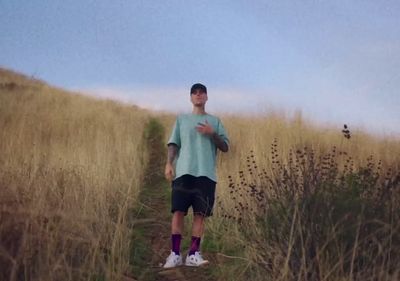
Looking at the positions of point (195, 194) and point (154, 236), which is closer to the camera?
point (195, 194)

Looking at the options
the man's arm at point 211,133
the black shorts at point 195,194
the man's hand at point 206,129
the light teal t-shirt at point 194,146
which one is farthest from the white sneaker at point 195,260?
the man's hand at point 206,129

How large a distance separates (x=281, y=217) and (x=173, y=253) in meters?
1.31

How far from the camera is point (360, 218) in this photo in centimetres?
372

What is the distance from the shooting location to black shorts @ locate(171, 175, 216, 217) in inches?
197

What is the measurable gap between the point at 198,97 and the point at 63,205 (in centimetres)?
165

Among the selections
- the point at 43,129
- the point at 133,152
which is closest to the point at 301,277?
the point at 133,152

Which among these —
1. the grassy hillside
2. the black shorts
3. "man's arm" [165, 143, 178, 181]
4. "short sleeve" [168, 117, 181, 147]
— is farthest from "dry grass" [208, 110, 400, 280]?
"short sleeve" [168, 117, 181, 147]

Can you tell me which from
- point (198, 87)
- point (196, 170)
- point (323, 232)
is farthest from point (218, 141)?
point (323, 232)

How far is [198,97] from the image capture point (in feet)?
16.8

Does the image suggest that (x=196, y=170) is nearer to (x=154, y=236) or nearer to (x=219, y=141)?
(x=219, y=141)

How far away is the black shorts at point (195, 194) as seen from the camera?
5.00 meters

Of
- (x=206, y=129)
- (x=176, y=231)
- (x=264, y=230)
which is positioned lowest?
(x=176, y=231)

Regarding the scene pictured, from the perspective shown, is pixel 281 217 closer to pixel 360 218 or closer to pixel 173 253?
pixel 360 218

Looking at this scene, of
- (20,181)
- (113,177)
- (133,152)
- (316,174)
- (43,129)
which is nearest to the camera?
(316,174)
